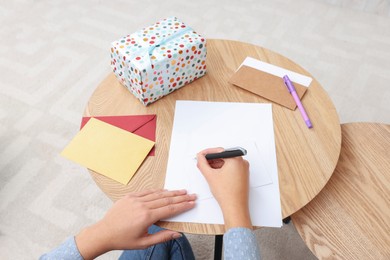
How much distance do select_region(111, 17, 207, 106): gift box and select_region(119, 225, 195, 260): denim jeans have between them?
0.39 meters

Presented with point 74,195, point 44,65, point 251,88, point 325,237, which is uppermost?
point 251,88

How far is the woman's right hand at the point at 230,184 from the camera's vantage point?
2.34 feet

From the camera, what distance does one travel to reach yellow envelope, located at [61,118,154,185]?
2.68 ft

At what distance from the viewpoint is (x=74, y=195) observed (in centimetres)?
149

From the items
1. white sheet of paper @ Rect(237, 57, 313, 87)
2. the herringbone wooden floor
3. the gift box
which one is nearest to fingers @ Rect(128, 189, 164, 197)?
the gift box

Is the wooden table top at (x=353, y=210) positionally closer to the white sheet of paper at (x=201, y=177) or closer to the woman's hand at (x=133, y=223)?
the white sheet of paper at (x=201, y=177)

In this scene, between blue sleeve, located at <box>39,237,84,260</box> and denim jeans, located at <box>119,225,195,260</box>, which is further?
denim jeans, located at <box>119,225,195,260</box>

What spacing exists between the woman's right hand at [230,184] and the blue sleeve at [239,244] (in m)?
0.01

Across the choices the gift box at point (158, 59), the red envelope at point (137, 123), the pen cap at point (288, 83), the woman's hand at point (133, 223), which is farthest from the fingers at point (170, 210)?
the pen cap at point (288, 83)

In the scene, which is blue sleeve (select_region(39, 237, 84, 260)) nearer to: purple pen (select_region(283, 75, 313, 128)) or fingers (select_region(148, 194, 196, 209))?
fingers (select_region(148, 194, 196, 209))

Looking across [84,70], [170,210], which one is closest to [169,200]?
[170,210]

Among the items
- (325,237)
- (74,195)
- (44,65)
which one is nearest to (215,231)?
(325,237)

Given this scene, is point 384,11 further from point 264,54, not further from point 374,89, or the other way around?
point 264,54

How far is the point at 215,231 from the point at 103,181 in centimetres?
30
